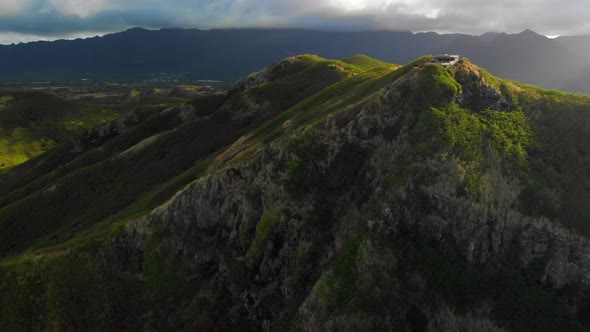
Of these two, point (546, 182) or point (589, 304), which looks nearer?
point (589, 304)

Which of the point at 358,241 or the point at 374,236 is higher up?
the point at 374,236

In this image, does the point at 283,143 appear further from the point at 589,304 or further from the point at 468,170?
the point at 589,304

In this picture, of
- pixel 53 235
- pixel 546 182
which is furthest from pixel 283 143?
pixel 53 235

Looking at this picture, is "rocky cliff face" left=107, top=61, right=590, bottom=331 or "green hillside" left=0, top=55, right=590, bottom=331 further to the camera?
"green hillside" left=0, top=55, right=590, bottom=331
